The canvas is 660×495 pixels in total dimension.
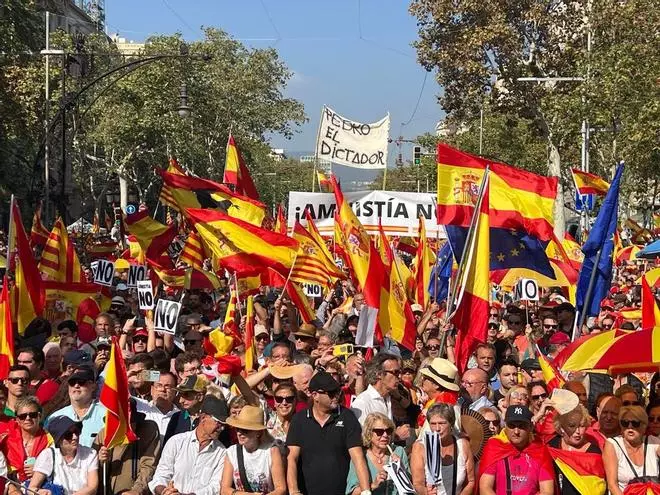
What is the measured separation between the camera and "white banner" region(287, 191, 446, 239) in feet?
63.7

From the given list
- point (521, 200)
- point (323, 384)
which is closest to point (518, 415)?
point (323, 384)

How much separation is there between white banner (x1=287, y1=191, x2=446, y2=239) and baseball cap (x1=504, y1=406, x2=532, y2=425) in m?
12.0

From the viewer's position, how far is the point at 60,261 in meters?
15.7

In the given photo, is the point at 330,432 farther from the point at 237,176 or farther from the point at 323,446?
the point at 237,176

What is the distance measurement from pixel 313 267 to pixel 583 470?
26.9 ft

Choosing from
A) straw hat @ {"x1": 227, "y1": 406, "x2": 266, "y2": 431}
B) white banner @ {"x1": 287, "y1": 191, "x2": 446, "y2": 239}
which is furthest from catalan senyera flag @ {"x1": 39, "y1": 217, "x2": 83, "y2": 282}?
straw hat @ {"x1": 227, "y1": 406, "x2": 266, "y2": 431}

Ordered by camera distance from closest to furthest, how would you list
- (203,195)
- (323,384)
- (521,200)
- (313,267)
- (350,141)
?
(323,384) < (521,200) < (313,267) < (203,195) < (350,141)

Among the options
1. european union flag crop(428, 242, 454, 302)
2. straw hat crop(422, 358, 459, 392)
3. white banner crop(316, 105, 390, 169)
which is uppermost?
white banner crop(316, 105, 390, 169)

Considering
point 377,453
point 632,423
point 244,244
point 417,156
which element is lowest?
point 377,453

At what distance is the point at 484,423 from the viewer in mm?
8234

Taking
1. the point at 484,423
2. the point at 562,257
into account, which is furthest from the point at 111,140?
the point at 484,423

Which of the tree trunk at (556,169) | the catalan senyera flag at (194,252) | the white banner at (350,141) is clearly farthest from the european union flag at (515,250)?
the tree trunk at (556,169)

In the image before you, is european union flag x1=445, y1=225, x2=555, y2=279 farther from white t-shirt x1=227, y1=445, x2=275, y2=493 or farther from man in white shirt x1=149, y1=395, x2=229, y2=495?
white t-shirt x1=227, y1=445, x2=275, y2=493

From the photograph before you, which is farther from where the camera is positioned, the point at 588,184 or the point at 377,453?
the point at 588,184
